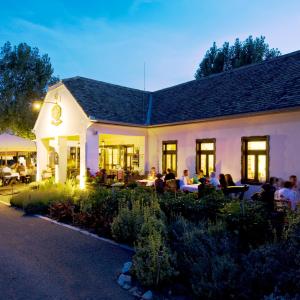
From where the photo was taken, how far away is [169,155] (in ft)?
50.5

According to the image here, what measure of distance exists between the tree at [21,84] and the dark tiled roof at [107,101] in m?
13.9

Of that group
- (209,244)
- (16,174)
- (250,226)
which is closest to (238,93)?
(250,226)

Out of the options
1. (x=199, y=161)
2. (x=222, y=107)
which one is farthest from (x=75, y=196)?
(x=222, y=107)

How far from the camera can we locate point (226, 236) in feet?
17.2

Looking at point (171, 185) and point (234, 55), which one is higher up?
point (234, 55)

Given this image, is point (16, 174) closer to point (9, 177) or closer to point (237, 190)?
point (9, 177)

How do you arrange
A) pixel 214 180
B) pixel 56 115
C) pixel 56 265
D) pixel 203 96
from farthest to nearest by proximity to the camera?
pixel 56 115 < pixel 203 96 < pixel 214 180 < pixel 56 265

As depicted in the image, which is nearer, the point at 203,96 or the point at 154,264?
the point at 154,264

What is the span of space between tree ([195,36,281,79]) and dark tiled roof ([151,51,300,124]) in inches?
605

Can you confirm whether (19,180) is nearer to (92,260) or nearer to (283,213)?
(92,260)

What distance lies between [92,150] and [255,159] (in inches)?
290

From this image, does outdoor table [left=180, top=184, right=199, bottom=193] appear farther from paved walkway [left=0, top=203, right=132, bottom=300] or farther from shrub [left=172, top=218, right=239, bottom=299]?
shrub [left=172, top=218, right=239, bottom=299]

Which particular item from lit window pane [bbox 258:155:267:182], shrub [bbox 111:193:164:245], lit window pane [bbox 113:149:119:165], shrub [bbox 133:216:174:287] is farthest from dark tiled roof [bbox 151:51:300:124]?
shrub [bbox 133:216:174:287]

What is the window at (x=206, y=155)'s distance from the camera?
13.1 meters
